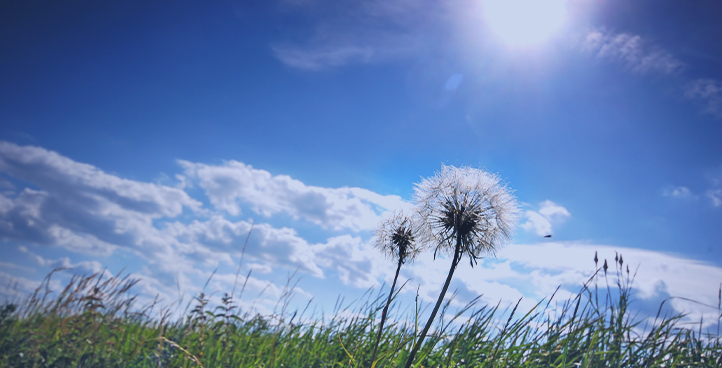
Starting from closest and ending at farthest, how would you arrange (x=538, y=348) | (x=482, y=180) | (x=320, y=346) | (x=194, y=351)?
(x=482, y=180), (x=538, y=348), (x=320, y=346), (x=194, y=351)

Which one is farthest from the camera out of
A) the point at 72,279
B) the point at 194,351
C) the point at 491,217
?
the point at 72,279

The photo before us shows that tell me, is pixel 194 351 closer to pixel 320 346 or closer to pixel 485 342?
pixel 320 346

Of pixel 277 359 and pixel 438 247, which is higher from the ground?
pixel 438 247

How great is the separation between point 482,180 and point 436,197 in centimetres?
51

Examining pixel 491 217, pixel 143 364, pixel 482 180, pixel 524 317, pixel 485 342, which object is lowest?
pixel 143 364

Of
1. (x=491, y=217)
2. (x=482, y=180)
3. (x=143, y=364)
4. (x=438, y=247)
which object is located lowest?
(x=143, y=364)

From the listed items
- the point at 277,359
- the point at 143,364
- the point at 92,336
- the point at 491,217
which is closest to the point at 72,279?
the point at 92,336

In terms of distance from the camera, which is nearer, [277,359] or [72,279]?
[277,359]

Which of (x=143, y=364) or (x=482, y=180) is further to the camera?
(x=143, y=364)

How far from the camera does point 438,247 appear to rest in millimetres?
3203

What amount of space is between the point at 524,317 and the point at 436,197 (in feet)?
5.03

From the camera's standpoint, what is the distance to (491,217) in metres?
3.20

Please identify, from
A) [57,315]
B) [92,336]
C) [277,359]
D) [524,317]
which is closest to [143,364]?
[92,336]

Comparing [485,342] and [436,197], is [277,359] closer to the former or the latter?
[485,342]
